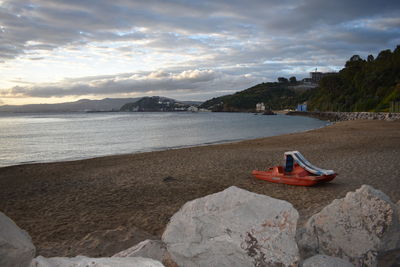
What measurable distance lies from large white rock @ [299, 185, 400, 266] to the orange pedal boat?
6.88 meters

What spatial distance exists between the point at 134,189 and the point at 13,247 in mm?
9701

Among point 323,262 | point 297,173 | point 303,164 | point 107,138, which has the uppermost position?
point 323,262

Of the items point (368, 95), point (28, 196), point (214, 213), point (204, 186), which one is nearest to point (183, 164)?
point (204, 186)

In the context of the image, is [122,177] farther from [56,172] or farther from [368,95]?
[368,95]

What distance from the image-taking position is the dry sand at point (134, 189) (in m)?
7.50

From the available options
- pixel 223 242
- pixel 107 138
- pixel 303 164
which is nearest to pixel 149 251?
pixel 223 242

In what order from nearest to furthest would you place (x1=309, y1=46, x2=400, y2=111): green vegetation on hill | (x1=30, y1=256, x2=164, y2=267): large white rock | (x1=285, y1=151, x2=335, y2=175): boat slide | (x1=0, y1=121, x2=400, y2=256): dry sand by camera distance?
1. (x1=30, y1=256, x2=164, y2=267): large white rock
2. (x1=0, y1=121, x2=400, y2=256): dry sand
3. (x1=285, y1=151, x2=335, y2=175): boat slide
4. (x1=309, y1=46, x2=400, y2=111): green vegetation on hill

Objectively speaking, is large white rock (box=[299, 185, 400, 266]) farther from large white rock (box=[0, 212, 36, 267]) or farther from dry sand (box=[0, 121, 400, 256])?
large white rock (box=[0, 212, 36, 267])

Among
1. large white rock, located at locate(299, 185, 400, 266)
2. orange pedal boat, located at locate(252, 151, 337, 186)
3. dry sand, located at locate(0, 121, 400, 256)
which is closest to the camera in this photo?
large white rock, located at locate(299, 185, 400, 266)

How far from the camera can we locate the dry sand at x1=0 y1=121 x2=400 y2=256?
7500 millimetres

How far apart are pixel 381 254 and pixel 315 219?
84cm

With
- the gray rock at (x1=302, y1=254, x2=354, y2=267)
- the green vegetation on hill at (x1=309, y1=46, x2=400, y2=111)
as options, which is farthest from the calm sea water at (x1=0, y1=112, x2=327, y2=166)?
the gray rock at (x1=302, y1=254, x2=354, y2=267)

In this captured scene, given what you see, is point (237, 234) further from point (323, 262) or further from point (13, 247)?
point (13, 247)

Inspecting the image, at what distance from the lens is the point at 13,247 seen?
238 cm
